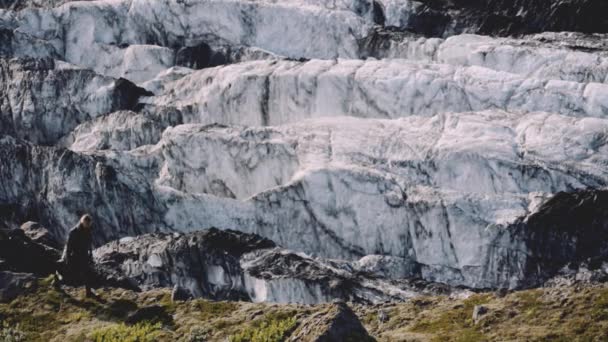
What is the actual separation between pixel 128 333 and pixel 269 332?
11.8 ft

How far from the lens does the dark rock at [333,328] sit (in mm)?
18250

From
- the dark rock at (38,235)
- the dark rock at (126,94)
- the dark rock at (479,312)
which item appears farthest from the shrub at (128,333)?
the dark rock at (126,94)

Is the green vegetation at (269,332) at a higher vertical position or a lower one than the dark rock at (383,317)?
higher

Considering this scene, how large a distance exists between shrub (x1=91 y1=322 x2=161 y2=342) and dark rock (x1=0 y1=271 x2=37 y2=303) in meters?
4.25

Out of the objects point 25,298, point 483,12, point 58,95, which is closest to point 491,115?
point 483,12

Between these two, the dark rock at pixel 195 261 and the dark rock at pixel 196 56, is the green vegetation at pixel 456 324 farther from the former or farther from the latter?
the dark rock at pixel 196 56

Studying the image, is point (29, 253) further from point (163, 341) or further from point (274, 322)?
point (274, 322)

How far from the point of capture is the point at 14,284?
25.4 meters

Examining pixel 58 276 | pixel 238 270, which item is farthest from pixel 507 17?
pixel 58 276

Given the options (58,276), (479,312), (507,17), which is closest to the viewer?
(479,312)

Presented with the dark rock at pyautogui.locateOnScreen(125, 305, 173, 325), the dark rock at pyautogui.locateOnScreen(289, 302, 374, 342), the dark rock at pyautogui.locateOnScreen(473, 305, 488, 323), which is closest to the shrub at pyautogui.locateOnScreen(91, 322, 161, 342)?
the dark rock at pyautogui.locateOnScreen(125, 305, 173, 325)

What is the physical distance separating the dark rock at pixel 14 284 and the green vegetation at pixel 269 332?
7.64m

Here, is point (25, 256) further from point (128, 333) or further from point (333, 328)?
point (333, 328)

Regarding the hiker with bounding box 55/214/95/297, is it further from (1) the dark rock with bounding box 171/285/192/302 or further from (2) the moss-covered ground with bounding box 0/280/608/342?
→ (1) the dark rock with bounding box 171/285/192/302
